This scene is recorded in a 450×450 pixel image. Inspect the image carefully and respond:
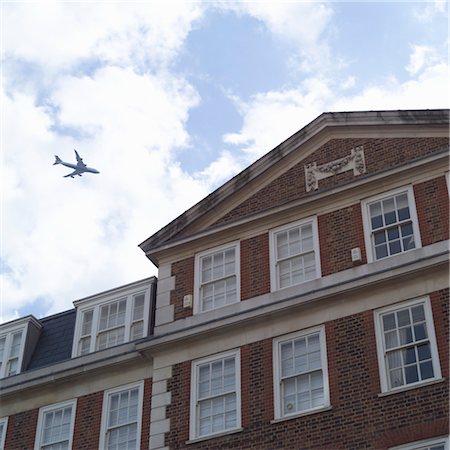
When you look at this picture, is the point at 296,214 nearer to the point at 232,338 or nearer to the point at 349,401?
the point at 232,338

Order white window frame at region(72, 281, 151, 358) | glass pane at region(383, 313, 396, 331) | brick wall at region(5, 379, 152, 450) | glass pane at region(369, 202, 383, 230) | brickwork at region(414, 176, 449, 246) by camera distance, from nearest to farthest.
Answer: glass pane at region(383, 313, 396, 331), brickwork at region(414, 176, 449, 246), glass pane at region(369, 202, 383, 230), brick wall at region(5, 379, 152, 450), white window frame at region(72, 281, 151, 358)

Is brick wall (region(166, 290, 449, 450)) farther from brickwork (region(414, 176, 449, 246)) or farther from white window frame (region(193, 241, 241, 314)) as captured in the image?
white window frame (region(193, 241, 241, 314))

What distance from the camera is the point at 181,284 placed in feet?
85.7

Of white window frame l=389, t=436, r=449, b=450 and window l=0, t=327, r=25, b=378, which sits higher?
window l=0, t=327, r=25, b=378

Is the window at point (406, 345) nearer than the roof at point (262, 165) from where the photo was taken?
Yes

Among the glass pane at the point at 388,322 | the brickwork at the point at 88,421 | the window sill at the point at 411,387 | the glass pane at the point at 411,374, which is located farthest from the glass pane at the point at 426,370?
the brickwork at the point at 88,421

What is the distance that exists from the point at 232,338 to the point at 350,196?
190 inches

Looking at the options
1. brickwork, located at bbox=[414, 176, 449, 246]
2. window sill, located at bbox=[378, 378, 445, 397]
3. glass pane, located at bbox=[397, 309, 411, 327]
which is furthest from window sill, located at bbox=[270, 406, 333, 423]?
brickwork, located at bbox=[414, 176, 449, 246]

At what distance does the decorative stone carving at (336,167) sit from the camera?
25.7m

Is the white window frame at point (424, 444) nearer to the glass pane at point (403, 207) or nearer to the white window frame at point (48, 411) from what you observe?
the glass pane at point (403, 207)

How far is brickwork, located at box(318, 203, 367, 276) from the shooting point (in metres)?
23.9

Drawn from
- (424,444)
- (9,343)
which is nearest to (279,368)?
(424,444)

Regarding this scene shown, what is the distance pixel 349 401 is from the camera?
70.0 ft

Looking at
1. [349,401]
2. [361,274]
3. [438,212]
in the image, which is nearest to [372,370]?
[349,401]
